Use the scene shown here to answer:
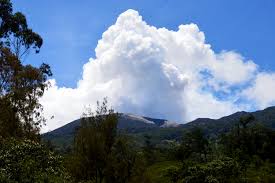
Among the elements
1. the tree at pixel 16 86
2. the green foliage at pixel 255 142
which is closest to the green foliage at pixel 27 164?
the tree at pixel 16 86

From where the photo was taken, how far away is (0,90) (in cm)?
4762

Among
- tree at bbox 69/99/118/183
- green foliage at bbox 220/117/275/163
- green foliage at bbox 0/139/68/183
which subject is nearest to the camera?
green foliage at bbox 0/139/68/183

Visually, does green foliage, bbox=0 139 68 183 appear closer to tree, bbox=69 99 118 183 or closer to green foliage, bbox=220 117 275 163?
tree, bbox=69 99 118 183

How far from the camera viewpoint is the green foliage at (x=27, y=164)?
94.8 feet

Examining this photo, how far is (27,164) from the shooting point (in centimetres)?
2916

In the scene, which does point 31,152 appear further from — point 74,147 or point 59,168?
point 74,147

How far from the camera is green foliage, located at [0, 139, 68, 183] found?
94.8ft

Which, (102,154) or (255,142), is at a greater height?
(255,142)

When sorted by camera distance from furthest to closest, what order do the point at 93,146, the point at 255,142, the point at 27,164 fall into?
the point at 255,142, the point at 93,146, the point at 27,164

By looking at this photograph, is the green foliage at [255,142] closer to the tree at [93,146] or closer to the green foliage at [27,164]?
the tree at [93,146]

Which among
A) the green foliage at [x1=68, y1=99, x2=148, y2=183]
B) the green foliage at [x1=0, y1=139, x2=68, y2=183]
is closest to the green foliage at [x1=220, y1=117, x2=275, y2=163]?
the green foliage at [x1=68, y1=99, x2=148, y2=183]

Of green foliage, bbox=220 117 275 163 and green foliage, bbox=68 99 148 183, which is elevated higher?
green foliage, bbox=220 117 275 163

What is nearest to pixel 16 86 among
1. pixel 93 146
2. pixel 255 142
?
pixel 93 146

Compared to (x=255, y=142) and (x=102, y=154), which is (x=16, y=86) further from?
(x=255, y=142)
